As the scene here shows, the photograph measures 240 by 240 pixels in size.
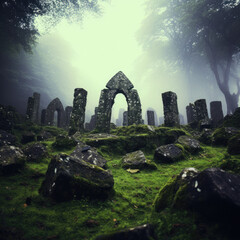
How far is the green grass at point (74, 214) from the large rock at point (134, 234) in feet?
0.91

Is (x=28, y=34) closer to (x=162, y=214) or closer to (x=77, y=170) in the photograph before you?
(x=77, y=170)

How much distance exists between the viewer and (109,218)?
7.61ft

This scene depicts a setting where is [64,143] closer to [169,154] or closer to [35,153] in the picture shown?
[35,153]

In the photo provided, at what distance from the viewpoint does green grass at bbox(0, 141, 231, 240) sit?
1793 millimetres

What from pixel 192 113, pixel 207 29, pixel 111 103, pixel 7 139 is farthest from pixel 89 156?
pixel 207 29

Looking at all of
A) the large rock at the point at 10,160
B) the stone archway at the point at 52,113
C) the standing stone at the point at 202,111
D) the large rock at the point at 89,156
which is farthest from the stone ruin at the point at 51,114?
the large rock at the point at 10,160

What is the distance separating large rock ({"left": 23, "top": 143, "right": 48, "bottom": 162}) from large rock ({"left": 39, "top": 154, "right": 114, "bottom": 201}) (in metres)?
1.96

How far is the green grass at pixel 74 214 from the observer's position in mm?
1793

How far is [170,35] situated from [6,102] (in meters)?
38.2

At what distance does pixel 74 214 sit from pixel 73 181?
1.58 ft

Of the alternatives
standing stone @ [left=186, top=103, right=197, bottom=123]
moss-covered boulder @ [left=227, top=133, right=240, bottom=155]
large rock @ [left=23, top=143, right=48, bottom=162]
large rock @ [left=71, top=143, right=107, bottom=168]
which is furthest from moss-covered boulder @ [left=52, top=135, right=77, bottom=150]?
standing stone @ [left=186, top=103, right=197, bottom=123]

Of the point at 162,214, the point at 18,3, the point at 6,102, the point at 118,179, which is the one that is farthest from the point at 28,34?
the point at 162,214

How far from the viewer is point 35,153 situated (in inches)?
180

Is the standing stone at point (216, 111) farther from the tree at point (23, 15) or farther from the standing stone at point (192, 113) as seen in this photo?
the tree at point (23, 15)
